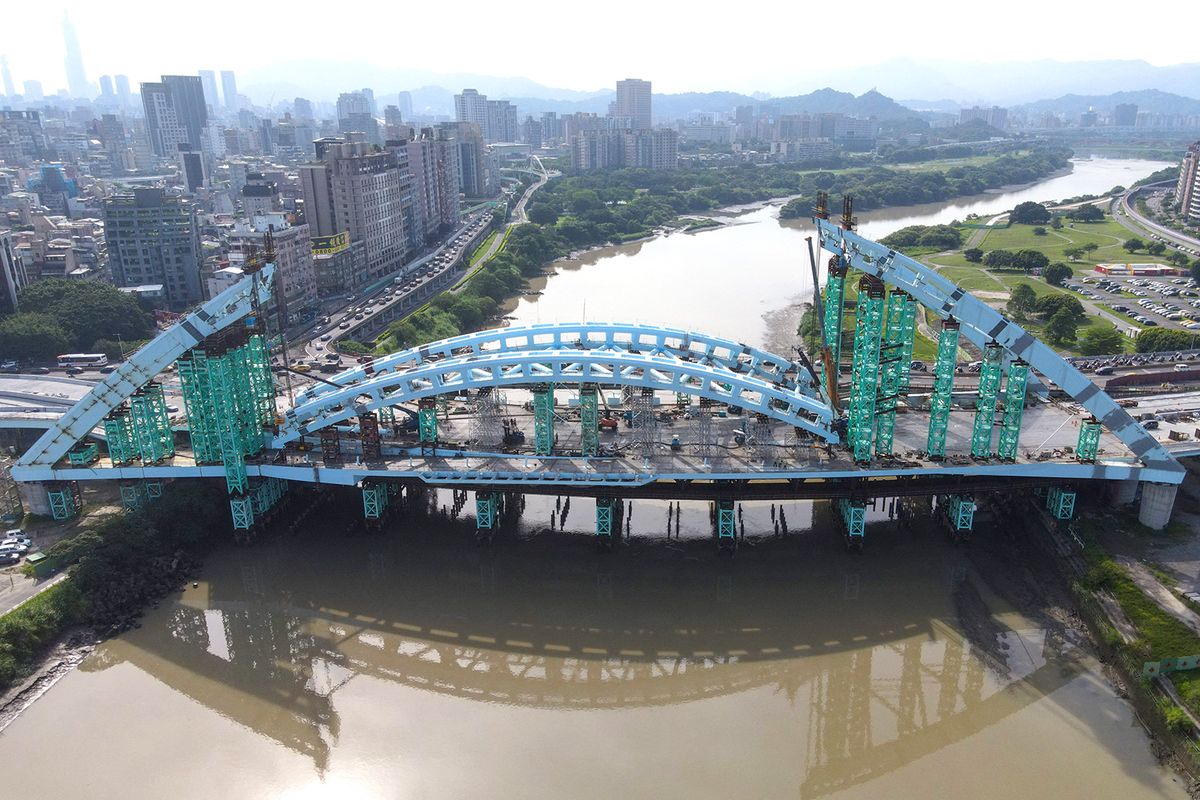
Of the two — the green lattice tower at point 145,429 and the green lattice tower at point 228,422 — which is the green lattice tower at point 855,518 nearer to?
the green lattice tower at point 228,422

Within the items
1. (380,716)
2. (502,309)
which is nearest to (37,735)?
(380,716)

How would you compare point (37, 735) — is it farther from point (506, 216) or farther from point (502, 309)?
point (506, 216)

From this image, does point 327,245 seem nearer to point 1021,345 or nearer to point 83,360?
point 83,360

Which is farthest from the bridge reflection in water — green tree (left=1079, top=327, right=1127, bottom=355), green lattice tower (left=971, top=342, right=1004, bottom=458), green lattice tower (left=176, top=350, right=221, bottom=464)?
green tree (left=1079, top=327, right=1127, bottom=355)

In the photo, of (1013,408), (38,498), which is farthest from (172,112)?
(1013,408)

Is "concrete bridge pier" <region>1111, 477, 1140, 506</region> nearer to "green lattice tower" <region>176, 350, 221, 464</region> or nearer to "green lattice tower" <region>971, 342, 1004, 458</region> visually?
"green lattice tower" <region>971, 342, 1004, 458</region>

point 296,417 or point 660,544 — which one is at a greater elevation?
point 296,417

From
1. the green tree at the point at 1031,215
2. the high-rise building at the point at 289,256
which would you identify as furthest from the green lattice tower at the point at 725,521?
the green tree at the point at 1031,215
